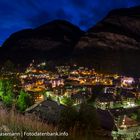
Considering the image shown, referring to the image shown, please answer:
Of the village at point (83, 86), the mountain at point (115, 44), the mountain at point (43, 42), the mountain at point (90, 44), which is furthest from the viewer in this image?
the mountain at point (43, 42)

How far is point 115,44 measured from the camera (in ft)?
351

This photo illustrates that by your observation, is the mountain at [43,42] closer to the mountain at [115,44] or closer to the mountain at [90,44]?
the mountain at [90,44]

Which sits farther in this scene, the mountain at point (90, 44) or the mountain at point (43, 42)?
the mountain at point (43, 42)

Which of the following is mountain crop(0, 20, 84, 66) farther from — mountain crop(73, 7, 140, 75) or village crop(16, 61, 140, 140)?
mountain crop(73, 7, 140, 75)

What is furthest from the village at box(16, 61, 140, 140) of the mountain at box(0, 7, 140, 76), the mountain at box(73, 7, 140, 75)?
the mountain at box(0, 7, 140, 76)

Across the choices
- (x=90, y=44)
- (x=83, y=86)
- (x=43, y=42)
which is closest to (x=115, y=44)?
(x=90, y=44)

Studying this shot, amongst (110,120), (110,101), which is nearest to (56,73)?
(110,101)

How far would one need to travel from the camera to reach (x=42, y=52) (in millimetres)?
120500

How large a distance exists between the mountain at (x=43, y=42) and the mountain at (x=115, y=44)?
10240 millimetres

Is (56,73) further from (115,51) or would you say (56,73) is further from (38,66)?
(115,51)

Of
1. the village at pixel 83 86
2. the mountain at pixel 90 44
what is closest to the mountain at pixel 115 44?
the mountain at pixel 90 44

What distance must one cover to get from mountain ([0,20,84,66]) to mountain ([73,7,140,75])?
1024 cm

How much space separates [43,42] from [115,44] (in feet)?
106

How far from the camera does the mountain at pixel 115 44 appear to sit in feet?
329
